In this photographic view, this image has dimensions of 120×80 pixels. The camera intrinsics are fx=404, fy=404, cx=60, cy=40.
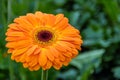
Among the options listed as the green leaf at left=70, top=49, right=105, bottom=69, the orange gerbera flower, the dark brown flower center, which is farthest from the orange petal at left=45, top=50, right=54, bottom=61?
the green leaf at left=70, top=49, right=105, bottom=69

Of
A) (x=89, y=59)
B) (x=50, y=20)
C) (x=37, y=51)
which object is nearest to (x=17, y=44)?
(x=37, y=51)

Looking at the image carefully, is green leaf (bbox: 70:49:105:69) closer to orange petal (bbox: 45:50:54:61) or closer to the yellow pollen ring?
the yellow pollen ring

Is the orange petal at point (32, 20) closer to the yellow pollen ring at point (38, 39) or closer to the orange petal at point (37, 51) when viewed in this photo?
the yellow pollen ring at point (38, 39)

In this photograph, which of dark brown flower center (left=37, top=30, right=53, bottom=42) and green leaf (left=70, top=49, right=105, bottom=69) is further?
green leaf (left=70, top=49, right=105, bottom=69)

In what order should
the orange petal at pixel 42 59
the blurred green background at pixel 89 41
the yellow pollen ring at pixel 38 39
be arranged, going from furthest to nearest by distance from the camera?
the blurred green background at pixel 89 41 → the yellow pollen ring at pixel 38 39 → the orange petal at pixel 42 59

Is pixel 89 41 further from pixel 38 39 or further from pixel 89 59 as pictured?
pixel 38 39

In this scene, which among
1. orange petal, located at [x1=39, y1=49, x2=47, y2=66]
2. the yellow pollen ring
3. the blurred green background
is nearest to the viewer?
orange petal, located at [x1=39, y1=49, x2=47, y2=66]

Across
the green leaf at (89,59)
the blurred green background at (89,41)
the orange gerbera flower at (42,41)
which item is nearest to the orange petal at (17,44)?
the orange gerbera flower at (42,41)

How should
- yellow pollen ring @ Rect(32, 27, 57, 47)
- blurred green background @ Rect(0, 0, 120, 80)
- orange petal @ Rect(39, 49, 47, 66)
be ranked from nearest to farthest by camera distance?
orange petal @ Rect(39, 49, 47, 66), yellow pollen ring @ Rect(32, 27, 57, 47), blurred green background @ Rect(0, 0, 120, 80)
